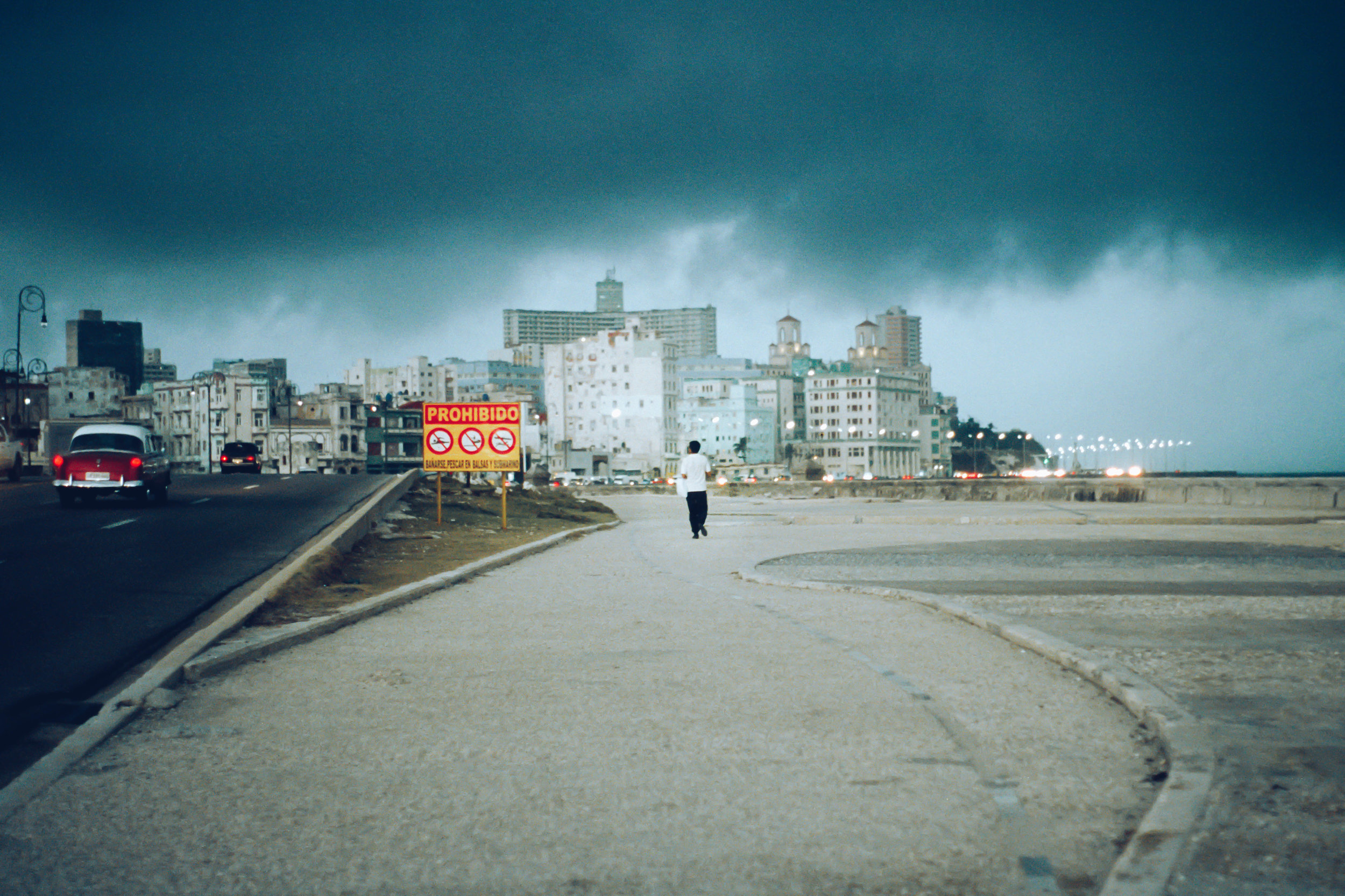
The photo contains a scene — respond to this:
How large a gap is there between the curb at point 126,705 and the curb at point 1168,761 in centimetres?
448

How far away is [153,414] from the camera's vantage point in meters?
161

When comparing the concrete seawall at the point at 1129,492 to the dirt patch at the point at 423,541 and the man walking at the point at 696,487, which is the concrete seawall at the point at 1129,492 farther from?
the dirt patch at the point at 423,541

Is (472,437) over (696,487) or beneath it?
over

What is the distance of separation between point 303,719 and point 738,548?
1334cm

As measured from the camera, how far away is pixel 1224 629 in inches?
351

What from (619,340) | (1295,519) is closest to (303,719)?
(1295,519)

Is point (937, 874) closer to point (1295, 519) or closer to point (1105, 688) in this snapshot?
point (1105, 688)

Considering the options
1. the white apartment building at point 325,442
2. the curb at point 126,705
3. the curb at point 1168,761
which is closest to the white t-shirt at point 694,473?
the curb at point 126,705

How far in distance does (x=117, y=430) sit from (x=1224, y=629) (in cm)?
2580

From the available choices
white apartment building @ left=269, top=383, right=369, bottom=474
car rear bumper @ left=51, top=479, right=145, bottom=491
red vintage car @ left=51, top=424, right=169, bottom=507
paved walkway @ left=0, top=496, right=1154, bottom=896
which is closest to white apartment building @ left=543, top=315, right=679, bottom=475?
Result: white apartment building @ left=269, top=383, right=369, bottom=474

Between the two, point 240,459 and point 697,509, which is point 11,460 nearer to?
point 240,459

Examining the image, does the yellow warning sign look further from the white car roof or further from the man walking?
the white car roof

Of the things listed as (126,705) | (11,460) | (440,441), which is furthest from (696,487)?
(11,460)

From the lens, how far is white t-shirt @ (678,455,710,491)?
21.9m
